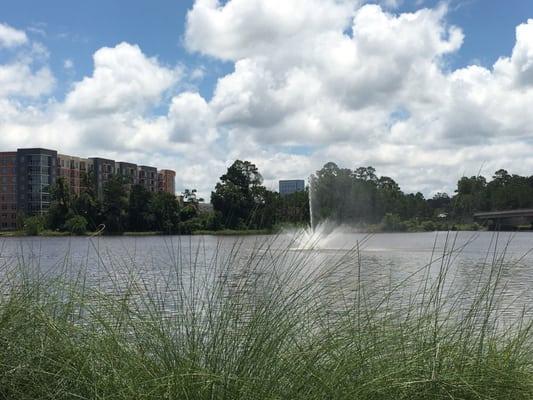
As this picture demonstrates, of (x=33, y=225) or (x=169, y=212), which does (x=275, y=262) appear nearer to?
(x=169, y=212)

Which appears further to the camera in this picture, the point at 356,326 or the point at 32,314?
the point at 32,314

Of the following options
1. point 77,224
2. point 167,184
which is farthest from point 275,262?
point 167,184

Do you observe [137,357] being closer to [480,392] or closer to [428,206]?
[480,392]

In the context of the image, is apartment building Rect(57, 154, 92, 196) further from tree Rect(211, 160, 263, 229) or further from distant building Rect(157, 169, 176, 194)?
tree Rect(211, 160, 263, 229)

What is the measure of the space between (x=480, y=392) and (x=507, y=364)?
2.03 ft

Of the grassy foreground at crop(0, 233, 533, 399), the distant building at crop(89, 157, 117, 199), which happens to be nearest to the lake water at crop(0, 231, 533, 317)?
the grassy foreground at crop(0, 233, 533, 399)

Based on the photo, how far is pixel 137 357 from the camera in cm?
367

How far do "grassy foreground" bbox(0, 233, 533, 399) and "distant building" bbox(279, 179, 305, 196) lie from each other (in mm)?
820

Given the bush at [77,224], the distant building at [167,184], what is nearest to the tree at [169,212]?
the bush at [77,224]

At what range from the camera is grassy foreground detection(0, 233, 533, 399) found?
3.28 meters

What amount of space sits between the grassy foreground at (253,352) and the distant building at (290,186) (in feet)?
2.69

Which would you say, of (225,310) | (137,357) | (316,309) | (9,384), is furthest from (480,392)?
(9,384)

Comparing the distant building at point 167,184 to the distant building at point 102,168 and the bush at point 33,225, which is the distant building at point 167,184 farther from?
the distant building at point 102,168

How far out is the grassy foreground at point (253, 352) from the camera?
3279mm
